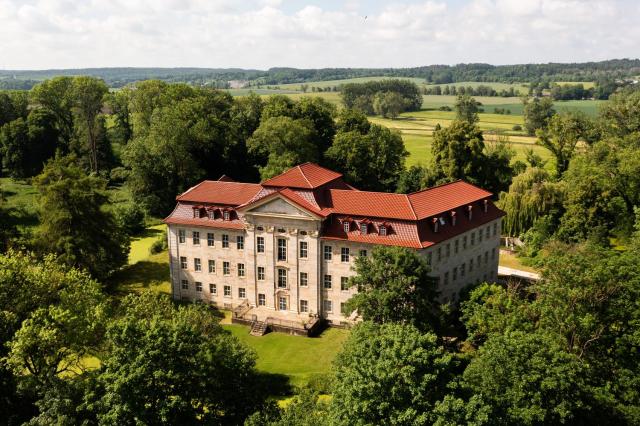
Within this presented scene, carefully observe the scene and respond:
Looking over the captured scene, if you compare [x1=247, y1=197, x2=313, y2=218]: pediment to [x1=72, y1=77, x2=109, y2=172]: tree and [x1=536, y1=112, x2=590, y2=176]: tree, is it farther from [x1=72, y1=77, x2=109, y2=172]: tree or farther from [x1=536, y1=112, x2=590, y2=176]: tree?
[x1=72, y1=77, x2=109, y2=172]: tree

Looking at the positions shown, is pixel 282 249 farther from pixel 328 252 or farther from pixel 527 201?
pixel 527 201

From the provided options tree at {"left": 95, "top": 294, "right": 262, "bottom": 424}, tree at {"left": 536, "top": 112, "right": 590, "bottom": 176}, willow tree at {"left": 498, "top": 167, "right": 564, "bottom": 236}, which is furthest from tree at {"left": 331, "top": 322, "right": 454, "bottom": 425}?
tree at {"left": 536, "top": 112, "right": 590, "bottom": 176}

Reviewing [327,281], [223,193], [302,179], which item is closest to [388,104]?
[223,193]

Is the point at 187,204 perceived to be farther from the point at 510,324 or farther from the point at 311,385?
the point at 510,324

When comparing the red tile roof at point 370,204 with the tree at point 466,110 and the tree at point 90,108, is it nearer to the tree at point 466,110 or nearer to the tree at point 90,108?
the tree at point 466,110

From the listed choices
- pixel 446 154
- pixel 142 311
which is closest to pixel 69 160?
pixel 142 311

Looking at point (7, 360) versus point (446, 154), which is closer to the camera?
point (7, 360)
